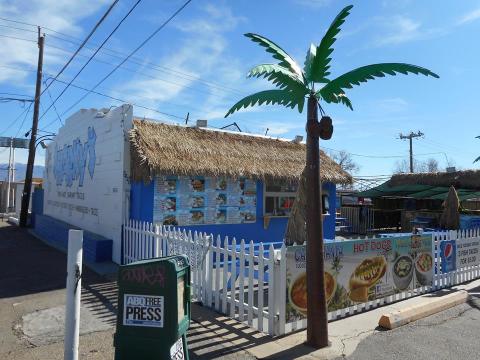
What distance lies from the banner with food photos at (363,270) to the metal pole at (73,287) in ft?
9.28

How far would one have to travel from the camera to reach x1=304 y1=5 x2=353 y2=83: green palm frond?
5176 millimetres

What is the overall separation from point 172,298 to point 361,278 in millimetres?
4152

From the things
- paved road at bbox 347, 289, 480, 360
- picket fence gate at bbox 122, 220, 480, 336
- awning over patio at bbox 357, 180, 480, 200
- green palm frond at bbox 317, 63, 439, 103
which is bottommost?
paved road at bbox 347, 289, 480, 360

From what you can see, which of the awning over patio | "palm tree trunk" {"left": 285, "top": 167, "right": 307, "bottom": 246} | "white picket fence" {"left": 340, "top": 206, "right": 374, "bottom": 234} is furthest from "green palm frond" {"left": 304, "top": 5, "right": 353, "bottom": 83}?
"white picket fence" {"left": 340, "top": 206, "right": 374, "bottom": 234}

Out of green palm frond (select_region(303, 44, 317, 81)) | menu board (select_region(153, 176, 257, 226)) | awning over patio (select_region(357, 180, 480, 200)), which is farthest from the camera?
awning over patio (select_region(357, 180, 480, 200))

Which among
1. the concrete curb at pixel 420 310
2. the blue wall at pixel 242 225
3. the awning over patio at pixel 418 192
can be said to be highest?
the awning over patio at pixel 418 192

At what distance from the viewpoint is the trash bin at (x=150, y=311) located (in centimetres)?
366

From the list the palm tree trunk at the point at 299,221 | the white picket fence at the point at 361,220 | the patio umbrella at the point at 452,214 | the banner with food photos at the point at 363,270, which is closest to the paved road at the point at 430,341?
the banner with food photos at the point at 363,270

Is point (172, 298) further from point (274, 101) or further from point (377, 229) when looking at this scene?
point (377, 229)

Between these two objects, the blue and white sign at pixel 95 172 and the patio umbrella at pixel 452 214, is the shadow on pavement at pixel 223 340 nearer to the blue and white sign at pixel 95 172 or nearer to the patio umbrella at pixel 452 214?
the blue and white sign at pixel 95 172

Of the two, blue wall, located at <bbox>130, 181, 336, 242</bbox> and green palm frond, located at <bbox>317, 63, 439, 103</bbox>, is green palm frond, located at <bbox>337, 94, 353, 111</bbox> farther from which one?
blue wall, located at <bbox>130, 181, 336, 242</bbox>

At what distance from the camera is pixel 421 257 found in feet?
26.8

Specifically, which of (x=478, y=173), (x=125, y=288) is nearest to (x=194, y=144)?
(x=125, y=288)

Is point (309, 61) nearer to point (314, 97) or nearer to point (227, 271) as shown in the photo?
point (314, 97)
